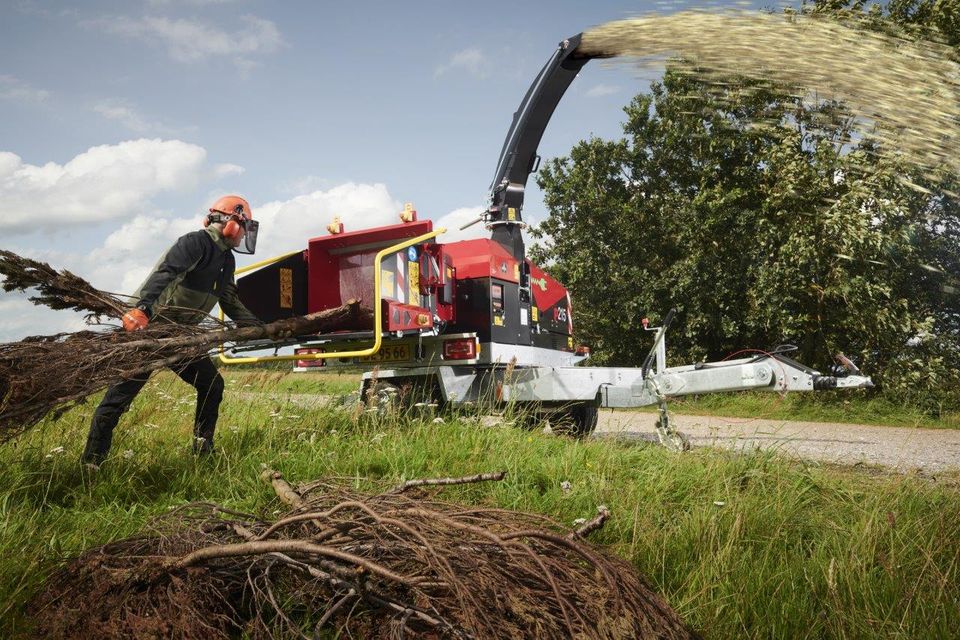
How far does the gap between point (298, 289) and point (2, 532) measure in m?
3.49

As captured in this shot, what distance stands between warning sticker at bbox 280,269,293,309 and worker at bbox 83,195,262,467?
838 millimetres

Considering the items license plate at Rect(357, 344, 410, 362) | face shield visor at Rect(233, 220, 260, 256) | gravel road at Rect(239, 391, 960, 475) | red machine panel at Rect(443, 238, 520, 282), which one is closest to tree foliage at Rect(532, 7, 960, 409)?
gravel road at Rect(239, 391, 960, 475)

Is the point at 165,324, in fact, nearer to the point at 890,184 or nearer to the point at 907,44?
the point at 907,44

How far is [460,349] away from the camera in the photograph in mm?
6195

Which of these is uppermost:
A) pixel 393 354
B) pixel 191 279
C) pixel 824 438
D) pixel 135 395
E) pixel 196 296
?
pixel 191 279

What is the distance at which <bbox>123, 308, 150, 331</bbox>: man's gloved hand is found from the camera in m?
4.21

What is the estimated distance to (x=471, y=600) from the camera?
1.75 metres

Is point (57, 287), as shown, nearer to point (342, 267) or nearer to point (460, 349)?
point (342, 267)

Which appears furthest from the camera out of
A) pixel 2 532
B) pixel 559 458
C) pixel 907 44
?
pixel 907 44

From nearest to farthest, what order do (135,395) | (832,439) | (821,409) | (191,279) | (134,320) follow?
(134,320) < (135,395) < (191,279) < (832,439) < (821,409)

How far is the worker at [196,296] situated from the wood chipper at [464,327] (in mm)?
716

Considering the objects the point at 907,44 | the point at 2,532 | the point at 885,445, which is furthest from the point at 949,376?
the point at 2,532

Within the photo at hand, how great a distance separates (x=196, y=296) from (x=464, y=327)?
7.93 ft

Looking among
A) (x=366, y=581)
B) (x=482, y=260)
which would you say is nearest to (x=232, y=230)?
(x=482, y=260)
